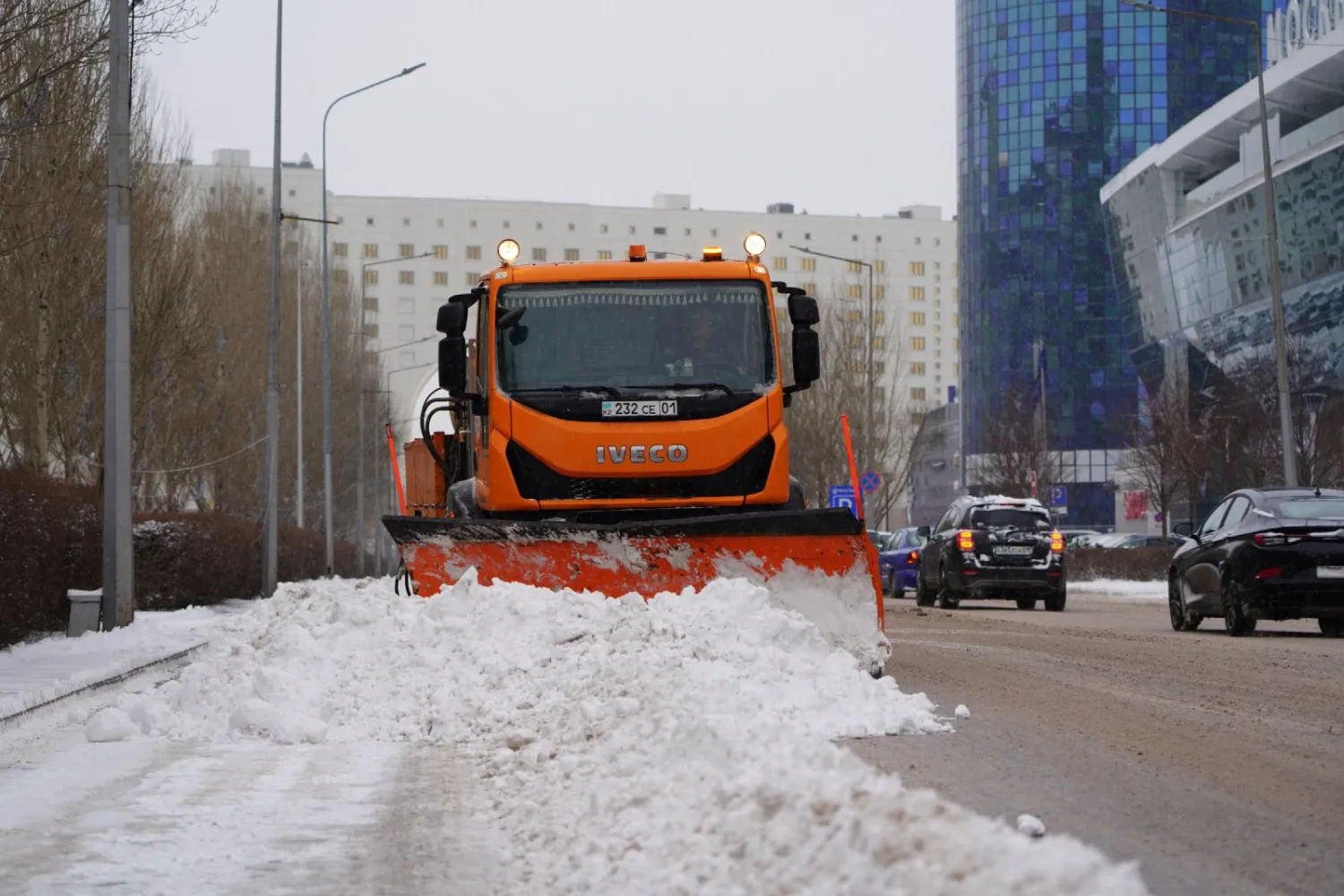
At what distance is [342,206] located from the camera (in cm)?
12900

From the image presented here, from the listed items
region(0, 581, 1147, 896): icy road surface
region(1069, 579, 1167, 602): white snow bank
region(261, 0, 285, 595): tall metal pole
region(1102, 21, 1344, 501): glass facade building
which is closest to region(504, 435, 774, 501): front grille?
region(0, 581, 1147, 896): icy road surface

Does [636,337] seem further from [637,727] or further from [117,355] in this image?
[117,355]

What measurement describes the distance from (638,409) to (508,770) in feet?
18.9

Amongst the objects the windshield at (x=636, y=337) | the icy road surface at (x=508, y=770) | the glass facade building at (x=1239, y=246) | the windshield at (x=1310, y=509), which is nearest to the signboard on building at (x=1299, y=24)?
the glass facade building at (x=1239, y=246)

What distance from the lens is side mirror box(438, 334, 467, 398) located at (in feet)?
44.9

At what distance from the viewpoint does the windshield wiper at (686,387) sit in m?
13.8

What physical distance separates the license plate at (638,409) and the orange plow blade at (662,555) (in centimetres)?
126

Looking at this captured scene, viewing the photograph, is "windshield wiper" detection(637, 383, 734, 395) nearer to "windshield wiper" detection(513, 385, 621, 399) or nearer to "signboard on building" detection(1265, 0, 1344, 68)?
"windshield wiper" detection(513, 385, 621, 399)

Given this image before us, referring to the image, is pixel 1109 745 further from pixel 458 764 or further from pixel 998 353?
pixel 998 353

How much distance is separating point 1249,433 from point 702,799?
133ft

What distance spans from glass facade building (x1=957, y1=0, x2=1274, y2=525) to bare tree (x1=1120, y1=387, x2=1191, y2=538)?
67156 millimetres

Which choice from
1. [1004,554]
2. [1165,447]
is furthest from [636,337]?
[1165,447]

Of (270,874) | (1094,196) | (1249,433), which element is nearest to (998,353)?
(1094,196)

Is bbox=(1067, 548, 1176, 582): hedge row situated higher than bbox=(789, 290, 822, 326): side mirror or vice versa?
bbox=(789, 290, 822, 326): side mirror
